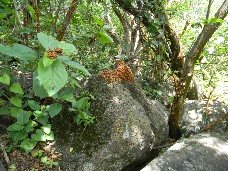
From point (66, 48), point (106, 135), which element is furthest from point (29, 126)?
point (66, 48)

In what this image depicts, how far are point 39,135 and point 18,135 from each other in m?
0.20

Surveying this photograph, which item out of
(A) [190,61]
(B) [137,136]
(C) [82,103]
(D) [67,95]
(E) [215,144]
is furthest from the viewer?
(A) [190,61]

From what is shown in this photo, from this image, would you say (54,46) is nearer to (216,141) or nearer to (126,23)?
(216,141)

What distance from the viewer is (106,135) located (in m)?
2.78

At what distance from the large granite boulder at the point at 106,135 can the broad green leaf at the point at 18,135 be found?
0.41m

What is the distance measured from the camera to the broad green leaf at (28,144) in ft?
8.10

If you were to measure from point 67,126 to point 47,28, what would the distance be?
1.72 metres

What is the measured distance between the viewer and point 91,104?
3.04 metres

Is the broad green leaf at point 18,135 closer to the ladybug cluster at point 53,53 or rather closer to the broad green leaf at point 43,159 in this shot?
the broad green leaf at point 43,159

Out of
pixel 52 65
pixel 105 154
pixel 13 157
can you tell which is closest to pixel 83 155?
pixel 105 154

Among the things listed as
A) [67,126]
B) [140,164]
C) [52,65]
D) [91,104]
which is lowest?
[140,164]

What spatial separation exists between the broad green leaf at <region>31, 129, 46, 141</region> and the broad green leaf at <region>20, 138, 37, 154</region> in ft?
0.18

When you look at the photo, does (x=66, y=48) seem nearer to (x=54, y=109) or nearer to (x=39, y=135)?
(x=54, y=109)

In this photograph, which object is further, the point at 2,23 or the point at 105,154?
the point at 2,23
